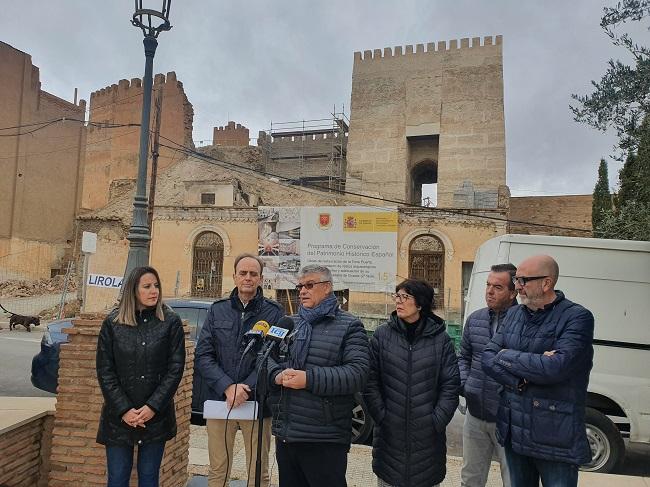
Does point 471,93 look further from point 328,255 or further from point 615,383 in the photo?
point 615,383

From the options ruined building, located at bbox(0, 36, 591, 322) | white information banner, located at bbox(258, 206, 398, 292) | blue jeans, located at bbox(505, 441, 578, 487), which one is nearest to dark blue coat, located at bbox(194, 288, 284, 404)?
blue jeans, located at bbox(505, 441, 578, 487)

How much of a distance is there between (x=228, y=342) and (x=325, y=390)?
98 centimetres

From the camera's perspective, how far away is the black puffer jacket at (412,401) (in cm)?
300

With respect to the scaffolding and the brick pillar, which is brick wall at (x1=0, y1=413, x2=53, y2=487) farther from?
the scaffolding

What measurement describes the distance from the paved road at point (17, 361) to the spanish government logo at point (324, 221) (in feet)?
37.9

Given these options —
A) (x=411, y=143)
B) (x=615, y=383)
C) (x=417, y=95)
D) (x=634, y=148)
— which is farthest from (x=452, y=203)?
(x=615, y=383)

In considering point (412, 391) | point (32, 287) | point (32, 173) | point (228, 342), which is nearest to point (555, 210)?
point (412, 391)

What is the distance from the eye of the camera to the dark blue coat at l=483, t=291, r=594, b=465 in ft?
8.54

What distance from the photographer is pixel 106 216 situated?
25047 millimetres

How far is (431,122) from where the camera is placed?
31.4 m

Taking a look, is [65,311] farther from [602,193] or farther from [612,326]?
[602,193]

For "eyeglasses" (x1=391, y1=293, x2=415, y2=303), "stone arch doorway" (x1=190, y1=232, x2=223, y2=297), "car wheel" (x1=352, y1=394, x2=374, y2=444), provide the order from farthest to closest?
"stone arch doorway" (x1=190, y1=232, x2=223, y2=297), "car wheel" (x1=352, y1=394, x2=374, y2=444), "eyeglasses" (x1=391, y1=293, x2=415, y2=303)

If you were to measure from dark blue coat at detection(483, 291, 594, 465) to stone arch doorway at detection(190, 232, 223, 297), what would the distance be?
67.6ft

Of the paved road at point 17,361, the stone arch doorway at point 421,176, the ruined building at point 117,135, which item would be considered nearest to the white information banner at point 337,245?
the paved road at point 17,361
